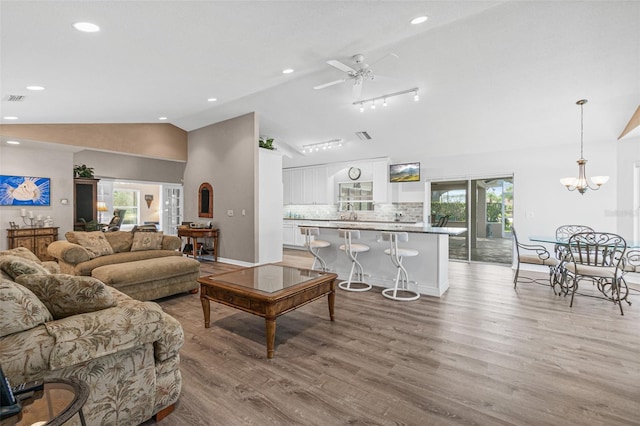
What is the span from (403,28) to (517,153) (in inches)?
169

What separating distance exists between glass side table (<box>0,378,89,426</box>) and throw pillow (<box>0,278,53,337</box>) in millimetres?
512

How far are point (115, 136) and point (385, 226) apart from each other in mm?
5886

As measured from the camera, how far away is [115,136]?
6406mm

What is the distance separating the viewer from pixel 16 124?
527 centimetres

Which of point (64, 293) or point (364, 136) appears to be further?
point (364, 136)

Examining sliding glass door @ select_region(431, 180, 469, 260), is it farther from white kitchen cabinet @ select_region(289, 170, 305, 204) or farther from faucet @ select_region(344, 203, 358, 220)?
white kitchen cabinet @ select_region(289, 170, 305, 204)

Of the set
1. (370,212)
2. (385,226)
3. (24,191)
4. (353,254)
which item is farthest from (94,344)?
(370,212)

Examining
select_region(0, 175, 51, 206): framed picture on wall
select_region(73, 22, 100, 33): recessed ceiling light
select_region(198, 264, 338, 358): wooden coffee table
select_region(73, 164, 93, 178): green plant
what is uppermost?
select_region(73, 22, 100, 33): recessed ceiling light

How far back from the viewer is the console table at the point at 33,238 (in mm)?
5715

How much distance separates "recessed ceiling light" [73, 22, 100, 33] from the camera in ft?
7.73

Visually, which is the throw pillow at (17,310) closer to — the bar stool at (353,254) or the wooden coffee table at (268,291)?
the wooden coffee table at (268,291)

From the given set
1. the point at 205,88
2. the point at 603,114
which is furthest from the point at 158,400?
the point at 603,114

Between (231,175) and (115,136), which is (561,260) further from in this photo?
(115,136)

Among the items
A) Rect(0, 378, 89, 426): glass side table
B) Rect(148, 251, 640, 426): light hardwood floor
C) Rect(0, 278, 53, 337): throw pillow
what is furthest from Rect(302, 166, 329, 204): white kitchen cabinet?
Rect(0, 378, 89, 426): glass side table
